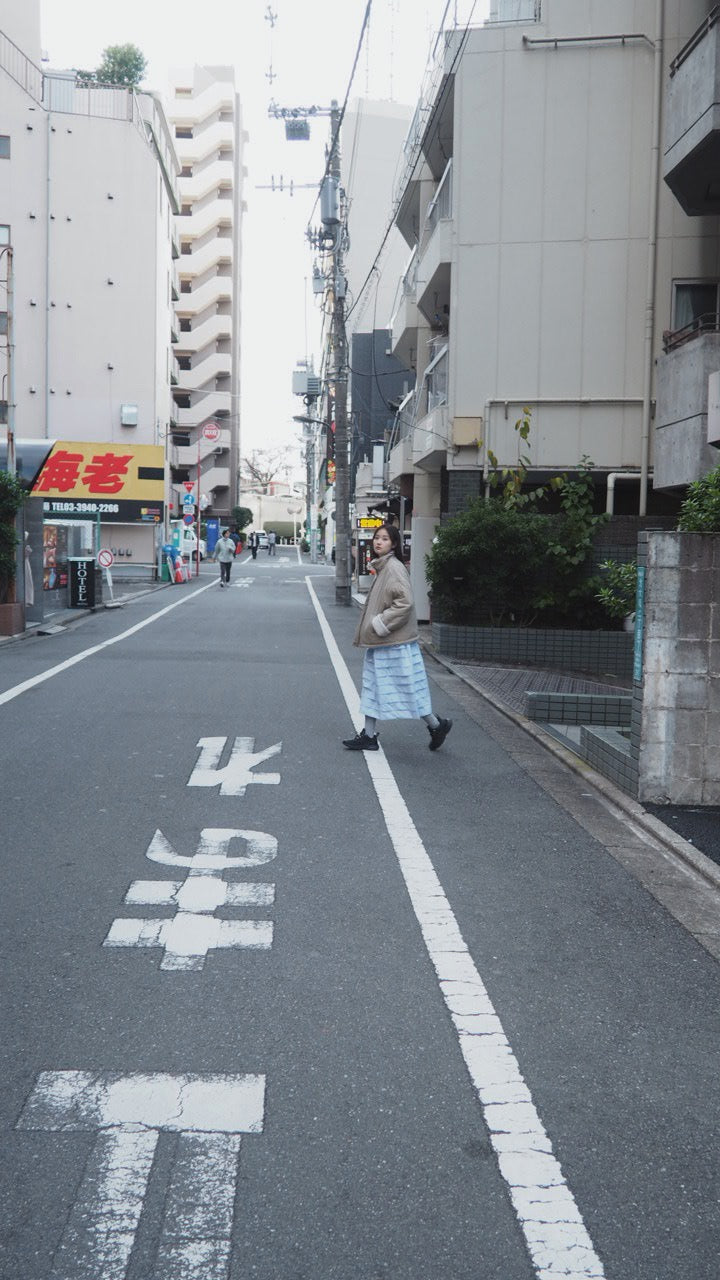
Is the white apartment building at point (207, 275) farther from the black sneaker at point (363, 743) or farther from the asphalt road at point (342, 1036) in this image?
the asphalt road at point (342, 1036)

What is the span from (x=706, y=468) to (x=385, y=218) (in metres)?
51.1

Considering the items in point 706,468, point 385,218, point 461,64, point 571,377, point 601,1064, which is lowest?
point 601,1064

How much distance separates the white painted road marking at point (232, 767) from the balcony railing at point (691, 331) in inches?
382

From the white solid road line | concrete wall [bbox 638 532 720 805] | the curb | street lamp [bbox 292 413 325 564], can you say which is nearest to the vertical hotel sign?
the white solid road line

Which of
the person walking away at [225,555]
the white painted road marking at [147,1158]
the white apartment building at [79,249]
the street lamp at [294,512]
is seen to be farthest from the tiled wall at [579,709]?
the street lamp at [294,512]

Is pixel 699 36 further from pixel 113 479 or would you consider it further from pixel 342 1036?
pixel 113 479

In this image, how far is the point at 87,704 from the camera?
11.3 meters

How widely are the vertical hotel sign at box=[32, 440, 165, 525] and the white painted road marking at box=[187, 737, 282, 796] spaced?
1439 inches

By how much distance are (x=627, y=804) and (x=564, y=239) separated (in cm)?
1446

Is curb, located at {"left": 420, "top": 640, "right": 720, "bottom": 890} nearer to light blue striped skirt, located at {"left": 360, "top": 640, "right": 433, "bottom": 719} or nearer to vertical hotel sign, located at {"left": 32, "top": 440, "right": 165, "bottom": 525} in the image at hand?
light blue striped skirt, located at {"left": 360, "top": 640, "right": 433, "bottom": 719}

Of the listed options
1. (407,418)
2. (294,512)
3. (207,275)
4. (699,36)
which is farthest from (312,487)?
(699,36)

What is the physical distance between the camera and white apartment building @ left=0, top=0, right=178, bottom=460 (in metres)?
45.3

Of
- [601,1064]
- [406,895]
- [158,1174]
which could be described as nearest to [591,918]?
[406,895]

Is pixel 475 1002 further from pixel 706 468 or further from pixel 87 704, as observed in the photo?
pixel 706 468
